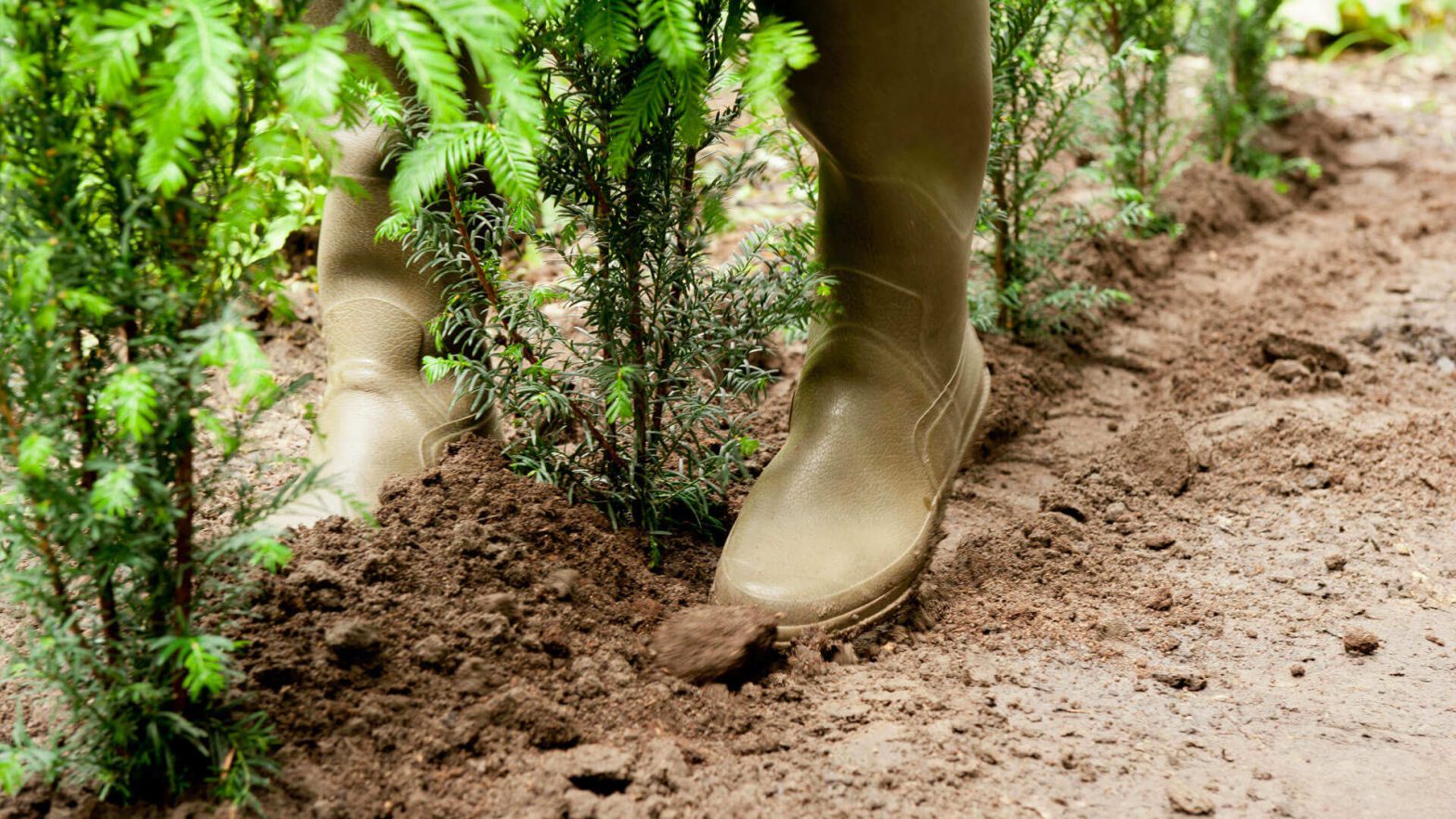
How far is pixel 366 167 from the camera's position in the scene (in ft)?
7.32

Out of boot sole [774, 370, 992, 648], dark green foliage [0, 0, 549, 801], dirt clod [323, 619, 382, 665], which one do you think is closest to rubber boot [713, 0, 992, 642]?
boot sole [774, 370, 992, 648]

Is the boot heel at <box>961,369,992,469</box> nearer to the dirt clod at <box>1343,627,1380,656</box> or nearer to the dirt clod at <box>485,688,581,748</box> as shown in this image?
the dirt clod at <box>1343,627,1380,656</box>

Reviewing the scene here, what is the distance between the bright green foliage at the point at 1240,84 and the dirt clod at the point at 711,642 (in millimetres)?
3901

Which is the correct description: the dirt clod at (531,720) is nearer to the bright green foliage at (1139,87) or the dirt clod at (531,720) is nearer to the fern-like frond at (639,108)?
the fern-like frond at (639,108)

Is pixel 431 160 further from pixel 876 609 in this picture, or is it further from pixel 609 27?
pixel 876 609

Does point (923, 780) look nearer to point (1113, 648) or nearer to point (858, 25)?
point (1113, 648)

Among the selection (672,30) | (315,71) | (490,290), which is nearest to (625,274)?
(490,290)

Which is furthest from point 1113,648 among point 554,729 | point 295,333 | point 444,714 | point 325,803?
point 295,333

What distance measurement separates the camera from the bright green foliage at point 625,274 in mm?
1760

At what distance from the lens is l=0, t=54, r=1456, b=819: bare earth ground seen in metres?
1.59

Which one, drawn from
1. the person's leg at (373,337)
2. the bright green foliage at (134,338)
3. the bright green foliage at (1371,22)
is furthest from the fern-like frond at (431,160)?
the bright green foliage at (1371,22)

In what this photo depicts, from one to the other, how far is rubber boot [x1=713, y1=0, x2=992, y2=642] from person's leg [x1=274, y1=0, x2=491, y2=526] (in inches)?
26.0

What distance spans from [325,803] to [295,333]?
2078mm

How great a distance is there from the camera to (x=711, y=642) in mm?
1849
